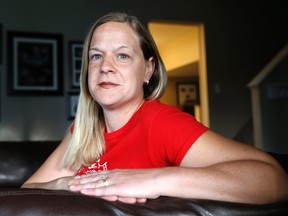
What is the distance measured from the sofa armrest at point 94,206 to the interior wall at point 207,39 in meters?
3.43

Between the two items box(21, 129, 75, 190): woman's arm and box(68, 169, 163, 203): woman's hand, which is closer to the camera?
box(68, 169, 163, 203): woman's hand

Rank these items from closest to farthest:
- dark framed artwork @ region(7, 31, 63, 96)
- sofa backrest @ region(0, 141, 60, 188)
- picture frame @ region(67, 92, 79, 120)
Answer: sofa backrest @ region(0, 141, 60, 188) → dark framed artwork @ region(7, 31, 63, 96) → picture frame @ region(67, 92, 79, 120)

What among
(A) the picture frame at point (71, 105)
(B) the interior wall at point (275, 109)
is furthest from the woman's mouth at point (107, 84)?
(A) the picture frame at point (71, 105)

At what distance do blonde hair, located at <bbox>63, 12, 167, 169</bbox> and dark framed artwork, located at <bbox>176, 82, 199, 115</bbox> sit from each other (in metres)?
7.67

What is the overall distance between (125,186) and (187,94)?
8.63 m

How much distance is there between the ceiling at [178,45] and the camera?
241 inches

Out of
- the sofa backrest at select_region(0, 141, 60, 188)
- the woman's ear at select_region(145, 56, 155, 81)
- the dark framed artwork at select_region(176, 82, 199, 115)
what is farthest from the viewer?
the dark framed artwork at select_region(176, 82, 199, 115)

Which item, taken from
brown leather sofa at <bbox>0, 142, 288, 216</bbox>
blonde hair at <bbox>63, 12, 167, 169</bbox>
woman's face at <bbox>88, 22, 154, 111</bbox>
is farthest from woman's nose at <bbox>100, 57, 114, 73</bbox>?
brown leather sofa at <bbox>0, 142, 288, 216</bbox>

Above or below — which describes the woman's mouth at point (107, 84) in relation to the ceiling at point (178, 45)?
below

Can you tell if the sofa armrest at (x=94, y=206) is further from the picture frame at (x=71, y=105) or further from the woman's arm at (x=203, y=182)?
the picture frame at (x=71, y=105)

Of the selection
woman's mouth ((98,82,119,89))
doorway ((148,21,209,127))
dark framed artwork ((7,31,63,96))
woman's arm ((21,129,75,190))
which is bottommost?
woman's arm ((21,129,75,190))

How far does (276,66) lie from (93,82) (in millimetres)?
2605

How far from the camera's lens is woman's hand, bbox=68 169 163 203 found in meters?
0.61

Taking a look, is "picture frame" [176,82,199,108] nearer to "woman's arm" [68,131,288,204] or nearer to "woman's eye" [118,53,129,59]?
"woman's eye" [118,53,129,59]
